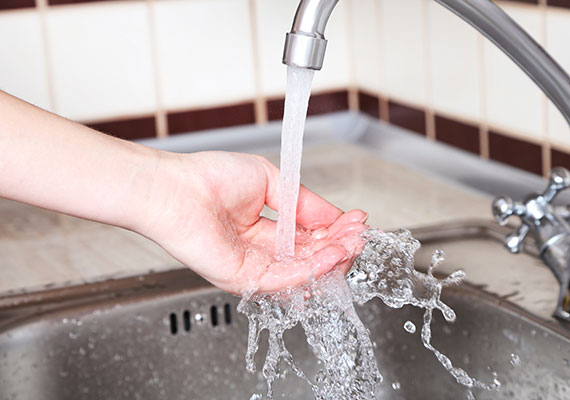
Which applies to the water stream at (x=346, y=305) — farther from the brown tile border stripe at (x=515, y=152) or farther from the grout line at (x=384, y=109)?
the grout line at (x=384, y=109)

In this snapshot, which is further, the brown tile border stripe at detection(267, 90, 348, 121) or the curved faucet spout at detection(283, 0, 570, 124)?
the brown tile border stripe at detection(267, 90, 348, 121)

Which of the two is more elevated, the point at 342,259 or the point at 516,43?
the point at 516,43

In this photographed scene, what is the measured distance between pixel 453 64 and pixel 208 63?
41 centimetres

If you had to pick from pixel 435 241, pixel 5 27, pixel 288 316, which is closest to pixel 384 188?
pixel 435 241

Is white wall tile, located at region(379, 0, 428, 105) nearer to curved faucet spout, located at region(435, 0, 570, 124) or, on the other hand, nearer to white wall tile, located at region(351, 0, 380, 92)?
white wall tile, located at region(351, 0, 380, 92)

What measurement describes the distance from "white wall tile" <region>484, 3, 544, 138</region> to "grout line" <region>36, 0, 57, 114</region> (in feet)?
2.14

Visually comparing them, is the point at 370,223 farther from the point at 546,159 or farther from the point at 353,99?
the point at 353,99

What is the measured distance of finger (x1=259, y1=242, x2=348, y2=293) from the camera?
0.65 metres

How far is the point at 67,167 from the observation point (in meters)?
0.64

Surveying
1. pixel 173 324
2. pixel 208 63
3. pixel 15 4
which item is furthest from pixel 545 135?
pixel 15 4

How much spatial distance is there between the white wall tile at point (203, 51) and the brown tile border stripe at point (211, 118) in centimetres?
1

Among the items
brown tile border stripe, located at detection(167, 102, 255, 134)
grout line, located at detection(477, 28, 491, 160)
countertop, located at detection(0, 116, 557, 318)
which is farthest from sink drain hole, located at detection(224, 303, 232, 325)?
brown tile border stripe, located at detection(167, 102, 255, 134)

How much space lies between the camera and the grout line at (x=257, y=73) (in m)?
1.32

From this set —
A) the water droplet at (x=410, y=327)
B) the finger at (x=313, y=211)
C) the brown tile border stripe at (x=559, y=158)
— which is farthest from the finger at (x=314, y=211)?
the brown tile border stripe at (x=559, y=158)
